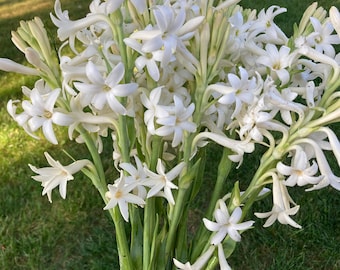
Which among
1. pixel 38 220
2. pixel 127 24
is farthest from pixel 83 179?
pixel 127 24

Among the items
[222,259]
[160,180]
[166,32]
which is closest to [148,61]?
[166,32]

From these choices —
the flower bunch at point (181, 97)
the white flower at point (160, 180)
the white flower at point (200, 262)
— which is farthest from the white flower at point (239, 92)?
the white flower at point (200, 262)

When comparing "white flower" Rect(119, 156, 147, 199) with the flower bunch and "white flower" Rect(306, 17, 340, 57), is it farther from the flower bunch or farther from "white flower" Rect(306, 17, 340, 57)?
"white flower" Rect(306, 17, 340, 57)

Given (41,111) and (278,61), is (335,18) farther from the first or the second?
(41,111)

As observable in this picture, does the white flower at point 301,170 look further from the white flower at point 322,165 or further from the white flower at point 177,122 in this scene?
the white flower at point 177,122

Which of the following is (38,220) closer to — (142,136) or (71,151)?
(71,151)

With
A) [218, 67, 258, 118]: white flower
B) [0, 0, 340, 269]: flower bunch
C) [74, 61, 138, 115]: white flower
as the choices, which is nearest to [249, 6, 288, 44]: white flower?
[0, 0, 340, 269]: flower bunch
